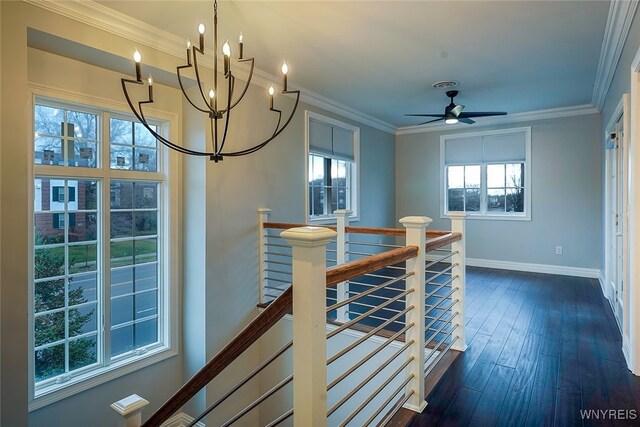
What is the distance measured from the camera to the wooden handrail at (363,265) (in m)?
1.30

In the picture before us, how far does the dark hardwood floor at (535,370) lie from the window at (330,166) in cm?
235

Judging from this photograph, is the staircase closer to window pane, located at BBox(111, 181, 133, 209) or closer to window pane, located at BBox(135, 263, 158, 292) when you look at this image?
window pane, located at BBox(135, 263, 158, 292)

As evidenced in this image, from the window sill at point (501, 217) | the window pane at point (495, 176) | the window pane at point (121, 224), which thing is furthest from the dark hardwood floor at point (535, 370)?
→ the window pane at point (121, 224)

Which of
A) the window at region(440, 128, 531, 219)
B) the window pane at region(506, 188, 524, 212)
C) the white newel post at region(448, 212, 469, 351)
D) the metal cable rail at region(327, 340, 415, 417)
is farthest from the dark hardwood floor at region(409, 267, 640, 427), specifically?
the window at region(440, 128, 531, 219)

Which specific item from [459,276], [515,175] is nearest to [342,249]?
[459,276]

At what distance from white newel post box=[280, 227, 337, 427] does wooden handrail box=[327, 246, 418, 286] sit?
0.12m

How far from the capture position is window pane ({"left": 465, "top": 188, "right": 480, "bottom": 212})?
6262mm

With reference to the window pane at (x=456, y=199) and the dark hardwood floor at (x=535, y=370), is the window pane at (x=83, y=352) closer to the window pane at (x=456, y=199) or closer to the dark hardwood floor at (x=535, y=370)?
the dark hardwood floor at (x=535, y=370)

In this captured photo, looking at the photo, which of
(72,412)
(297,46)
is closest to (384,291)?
(297,46)

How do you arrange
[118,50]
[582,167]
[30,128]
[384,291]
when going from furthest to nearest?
[582,167], [384,291], [118,50], [30,128]

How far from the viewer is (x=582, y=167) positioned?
5324 millimetres

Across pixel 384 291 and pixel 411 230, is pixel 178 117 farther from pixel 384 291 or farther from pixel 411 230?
pixel 384 291

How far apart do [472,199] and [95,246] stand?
5.70m

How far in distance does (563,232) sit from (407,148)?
2.96m
